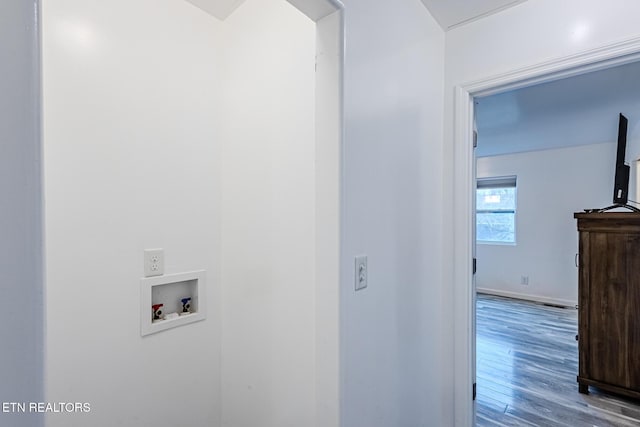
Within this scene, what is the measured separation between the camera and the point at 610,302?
2334 millimetres

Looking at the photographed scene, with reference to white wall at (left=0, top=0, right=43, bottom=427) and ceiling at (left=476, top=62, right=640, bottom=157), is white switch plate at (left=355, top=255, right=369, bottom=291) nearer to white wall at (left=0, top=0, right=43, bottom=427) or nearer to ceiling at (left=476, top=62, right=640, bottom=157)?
white wall at (left=0, top=0, right=43, bottom=427)

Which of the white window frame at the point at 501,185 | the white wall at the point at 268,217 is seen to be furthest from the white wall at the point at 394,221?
the white window frame at the point at 501,185

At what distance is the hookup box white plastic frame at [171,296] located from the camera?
4.76ft

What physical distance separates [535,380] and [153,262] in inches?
121

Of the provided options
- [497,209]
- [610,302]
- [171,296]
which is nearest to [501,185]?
[497,209]

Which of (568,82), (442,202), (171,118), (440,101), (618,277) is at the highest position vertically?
(568,82)

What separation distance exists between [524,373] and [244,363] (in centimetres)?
256

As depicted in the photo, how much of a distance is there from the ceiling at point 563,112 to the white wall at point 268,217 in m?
1.43

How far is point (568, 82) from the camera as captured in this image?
2.65 m

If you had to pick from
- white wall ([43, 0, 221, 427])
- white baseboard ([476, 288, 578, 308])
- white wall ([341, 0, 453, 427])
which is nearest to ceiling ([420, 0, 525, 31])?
white wall ([341, 0, 453, 427])

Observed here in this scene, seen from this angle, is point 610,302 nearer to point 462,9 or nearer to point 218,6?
point 462,9

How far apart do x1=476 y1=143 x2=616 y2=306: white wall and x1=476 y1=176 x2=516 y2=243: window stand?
12 cm

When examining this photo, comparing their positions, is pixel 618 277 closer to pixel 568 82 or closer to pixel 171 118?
pixel 568 82

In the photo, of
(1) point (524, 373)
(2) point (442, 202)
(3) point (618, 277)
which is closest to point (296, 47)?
(2) point (442, 202)
